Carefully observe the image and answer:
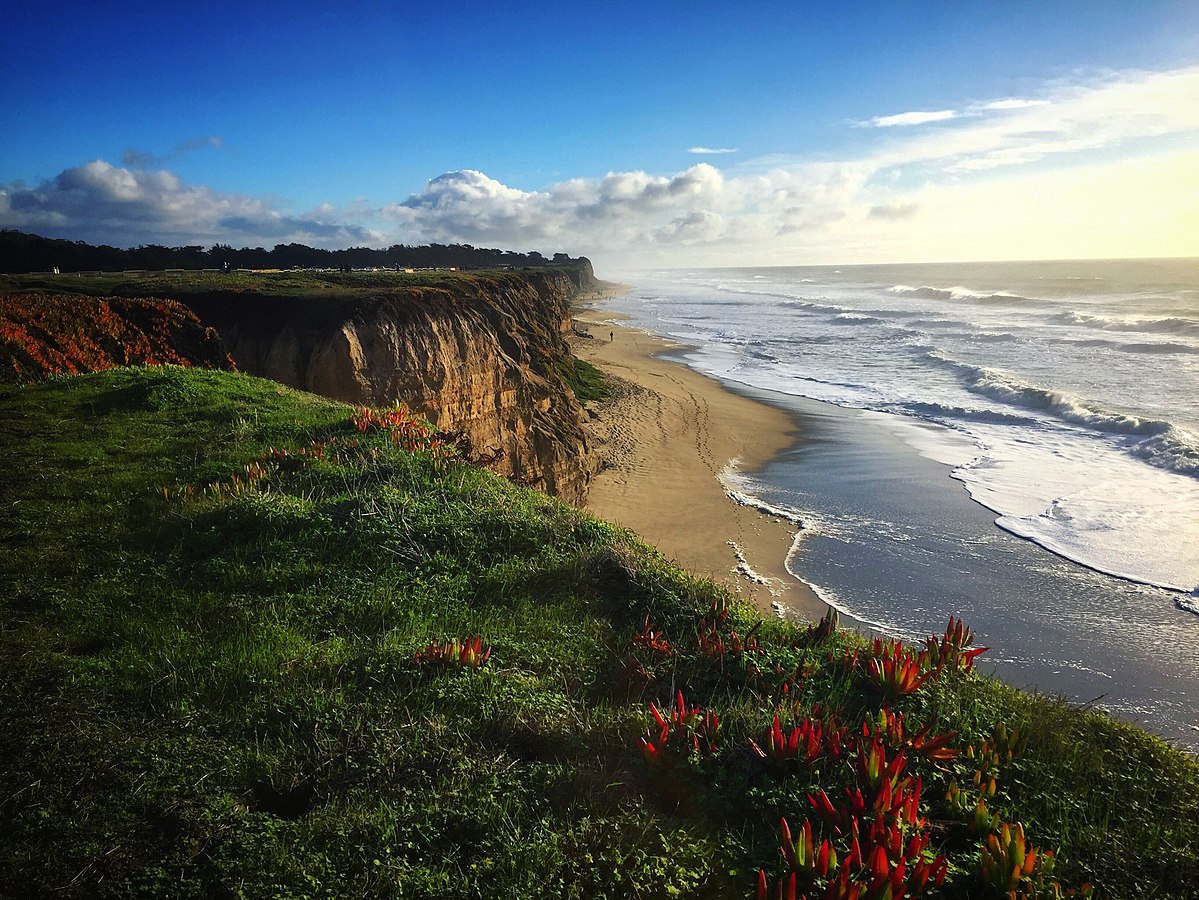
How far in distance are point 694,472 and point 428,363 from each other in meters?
8.36

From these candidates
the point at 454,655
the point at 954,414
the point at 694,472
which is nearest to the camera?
the point at 454,655

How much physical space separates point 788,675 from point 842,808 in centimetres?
133

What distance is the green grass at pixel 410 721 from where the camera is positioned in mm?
3074

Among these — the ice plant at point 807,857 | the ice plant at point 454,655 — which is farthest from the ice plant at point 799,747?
the ice plant at point 454,655

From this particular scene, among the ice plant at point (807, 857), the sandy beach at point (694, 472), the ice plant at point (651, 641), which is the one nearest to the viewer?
the ice plant at point (807, 857)

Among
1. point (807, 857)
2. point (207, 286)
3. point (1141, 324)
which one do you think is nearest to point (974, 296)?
point (1141, 324)

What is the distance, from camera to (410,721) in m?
3.96

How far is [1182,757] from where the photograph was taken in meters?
4.34

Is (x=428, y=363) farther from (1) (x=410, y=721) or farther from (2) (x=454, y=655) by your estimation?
Result: (1) (x=410, y=721)

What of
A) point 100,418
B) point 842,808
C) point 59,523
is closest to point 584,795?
point 842,808

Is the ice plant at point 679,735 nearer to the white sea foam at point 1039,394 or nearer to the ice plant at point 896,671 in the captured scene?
the ice plant at point 896,671

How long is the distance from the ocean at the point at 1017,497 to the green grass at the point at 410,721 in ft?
18.1

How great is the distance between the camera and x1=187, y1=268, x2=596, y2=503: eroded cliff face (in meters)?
15.5

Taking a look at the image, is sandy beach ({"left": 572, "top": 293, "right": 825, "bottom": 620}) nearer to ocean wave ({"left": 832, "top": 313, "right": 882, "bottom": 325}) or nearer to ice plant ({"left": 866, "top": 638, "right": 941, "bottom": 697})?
ice plant ({"left": 866, "top": 638, "right": 941, "bottom": 697})
